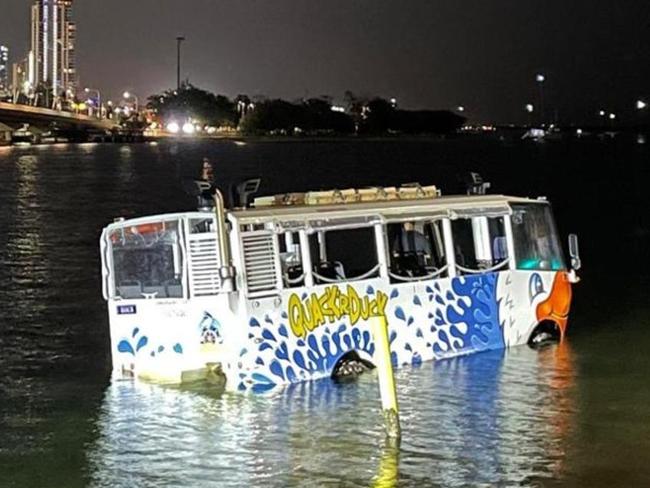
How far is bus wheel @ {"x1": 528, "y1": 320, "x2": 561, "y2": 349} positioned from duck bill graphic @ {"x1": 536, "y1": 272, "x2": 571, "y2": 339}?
0.11 meters

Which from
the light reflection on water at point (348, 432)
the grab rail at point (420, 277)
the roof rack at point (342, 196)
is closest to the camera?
the light reflection on water at point (348, 432)

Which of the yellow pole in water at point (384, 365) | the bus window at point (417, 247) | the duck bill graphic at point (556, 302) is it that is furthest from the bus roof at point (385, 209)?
the yellow pole in water at point (384, 365)

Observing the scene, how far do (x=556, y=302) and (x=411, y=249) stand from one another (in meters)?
3.26

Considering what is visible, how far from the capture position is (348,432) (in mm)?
18516

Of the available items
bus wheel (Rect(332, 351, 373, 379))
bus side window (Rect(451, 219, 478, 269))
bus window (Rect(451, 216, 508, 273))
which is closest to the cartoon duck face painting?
bus window (Rect(451, 216, 508, 273))

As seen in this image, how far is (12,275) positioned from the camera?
42.2 metres

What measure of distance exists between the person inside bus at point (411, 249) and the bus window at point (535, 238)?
1768 millimetres

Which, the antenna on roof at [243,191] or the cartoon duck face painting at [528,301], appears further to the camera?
the cartoon duck face painting at [528,301]

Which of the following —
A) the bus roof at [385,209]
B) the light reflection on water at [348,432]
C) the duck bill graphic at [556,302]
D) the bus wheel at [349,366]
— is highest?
the bus roof at [385,209]

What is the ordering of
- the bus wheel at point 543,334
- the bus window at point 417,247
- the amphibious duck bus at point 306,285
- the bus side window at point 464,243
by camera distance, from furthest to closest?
1. the bus wheel at point 543,334
2. the bus side window at point 464,243
3. the bus window at point 417,247
4. the amphibious duck bus at point 306,285

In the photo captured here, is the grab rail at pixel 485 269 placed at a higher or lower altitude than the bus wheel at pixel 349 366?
higher

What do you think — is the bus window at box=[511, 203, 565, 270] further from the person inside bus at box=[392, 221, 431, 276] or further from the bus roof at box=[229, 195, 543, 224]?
the person inside bus at box=[392, 221, 431, 276]

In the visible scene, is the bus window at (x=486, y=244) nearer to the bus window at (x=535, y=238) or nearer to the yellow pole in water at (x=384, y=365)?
the bus window at (x=535, y=238)

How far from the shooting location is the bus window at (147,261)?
1916cm
